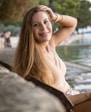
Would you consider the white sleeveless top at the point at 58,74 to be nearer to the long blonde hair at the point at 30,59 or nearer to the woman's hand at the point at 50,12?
the long blonde hair at the point at 30,59

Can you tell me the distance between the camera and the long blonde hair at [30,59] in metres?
1.63

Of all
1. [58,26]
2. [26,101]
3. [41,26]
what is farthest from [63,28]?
[58,26]

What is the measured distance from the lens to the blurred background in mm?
13023

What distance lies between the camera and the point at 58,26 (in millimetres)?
13539

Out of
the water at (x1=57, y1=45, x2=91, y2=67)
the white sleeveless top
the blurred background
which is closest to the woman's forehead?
the white sleeveless top

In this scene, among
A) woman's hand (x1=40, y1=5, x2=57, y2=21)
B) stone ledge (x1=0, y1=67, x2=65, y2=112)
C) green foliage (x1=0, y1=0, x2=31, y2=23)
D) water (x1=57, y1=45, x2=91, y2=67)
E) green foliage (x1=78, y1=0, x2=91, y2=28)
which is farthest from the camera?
green foliage (x1=78, y1=0, x2=91, y2=28)

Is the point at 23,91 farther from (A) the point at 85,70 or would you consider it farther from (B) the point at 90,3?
(B) the point at 90,3

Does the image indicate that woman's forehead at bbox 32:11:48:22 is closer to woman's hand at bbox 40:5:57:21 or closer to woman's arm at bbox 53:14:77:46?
woman's hand at bbox 40:5:57:21

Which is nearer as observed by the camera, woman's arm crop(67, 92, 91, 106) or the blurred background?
woman's arm crop(67, 92, 91, 106)

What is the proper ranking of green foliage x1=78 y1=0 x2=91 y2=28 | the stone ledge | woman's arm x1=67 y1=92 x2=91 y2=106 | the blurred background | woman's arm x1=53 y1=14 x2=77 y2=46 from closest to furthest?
the stone ledge → woman's arm x1=67 y1=92 x2=91 y2=106 → woman's arm x1=53 y1=14 x2=77 y2=46 → the blurred background → green foliage x1=78 y1=0 x2=91 y2=28

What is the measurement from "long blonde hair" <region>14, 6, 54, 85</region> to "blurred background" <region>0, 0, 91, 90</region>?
867 cm

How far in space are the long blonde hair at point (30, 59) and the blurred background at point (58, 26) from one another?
867cm

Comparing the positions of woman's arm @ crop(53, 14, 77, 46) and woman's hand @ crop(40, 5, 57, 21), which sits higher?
woman's hand @ crop(40, 5, 57, 21)

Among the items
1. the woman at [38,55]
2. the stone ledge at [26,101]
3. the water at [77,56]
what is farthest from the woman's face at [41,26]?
the water at [77,56]
